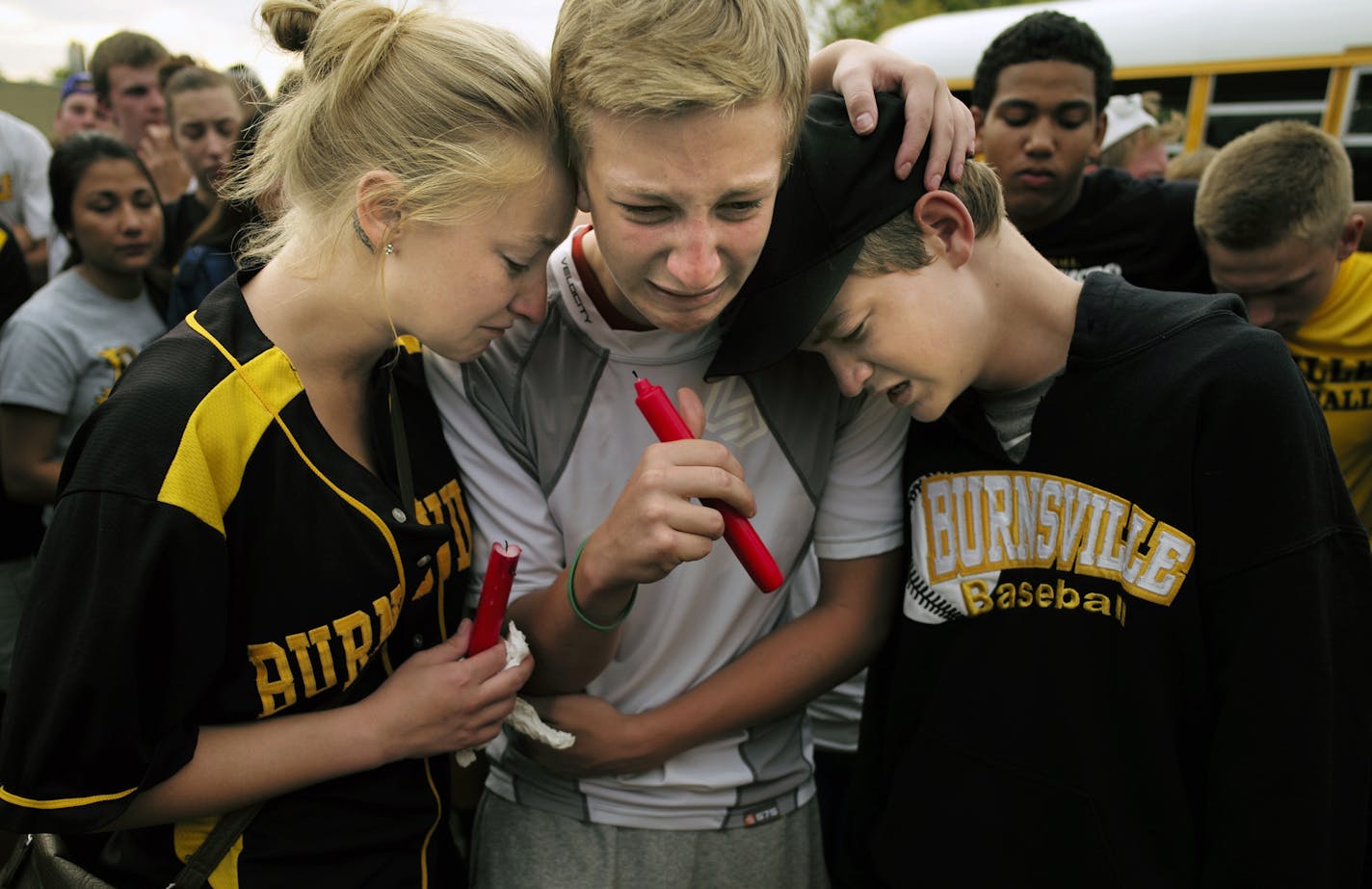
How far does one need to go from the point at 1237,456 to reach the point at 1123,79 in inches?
238

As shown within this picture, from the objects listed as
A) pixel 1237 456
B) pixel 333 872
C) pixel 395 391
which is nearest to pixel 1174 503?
pixel 1237 456

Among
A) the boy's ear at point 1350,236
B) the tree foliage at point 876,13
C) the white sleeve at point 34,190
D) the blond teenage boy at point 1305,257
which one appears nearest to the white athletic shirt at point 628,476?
the blond teenage boy at point 1305,257

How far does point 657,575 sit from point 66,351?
2.74 metres

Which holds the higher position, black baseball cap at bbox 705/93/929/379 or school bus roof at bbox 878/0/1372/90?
black baseball cap at bbox 705/93/929/379

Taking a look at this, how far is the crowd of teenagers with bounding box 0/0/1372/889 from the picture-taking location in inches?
52.5

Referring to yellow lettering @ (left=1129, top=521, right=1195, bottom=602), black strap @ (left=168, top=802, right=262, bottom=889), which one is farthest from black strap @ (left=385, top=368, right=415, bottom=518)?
yellow lettering @ (left=1129, top=521, right=1195, bottom=602)

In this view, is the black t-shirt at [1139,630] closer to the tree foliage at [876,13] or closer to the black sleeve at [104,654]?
the black sleeve at [104,654]

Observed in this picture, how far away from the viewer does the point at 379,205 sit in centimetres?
146

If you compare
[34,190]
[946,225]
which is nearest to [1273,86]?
[946,225]

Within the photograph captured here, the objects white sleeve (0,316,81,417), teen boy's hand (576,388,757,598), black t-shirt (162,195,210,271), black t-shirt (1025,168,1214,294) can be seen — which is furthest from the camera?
black t-shirt (162,195,210,271)

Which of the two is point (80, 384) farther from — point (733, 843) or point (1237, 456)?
point (1237, 456)

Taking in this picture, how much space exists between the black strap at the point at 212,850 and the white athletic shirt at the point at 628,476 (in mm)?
468

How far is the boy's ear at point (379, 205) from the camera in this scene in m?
1.45

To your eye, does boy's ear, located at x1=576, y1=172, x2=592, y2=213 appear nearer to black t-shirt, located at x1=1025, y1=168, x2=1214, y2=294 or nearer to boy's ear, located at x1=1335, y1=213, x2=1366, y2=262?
black t-shirt, located at x1=1025, y1=168, x2=1214, y2=294
